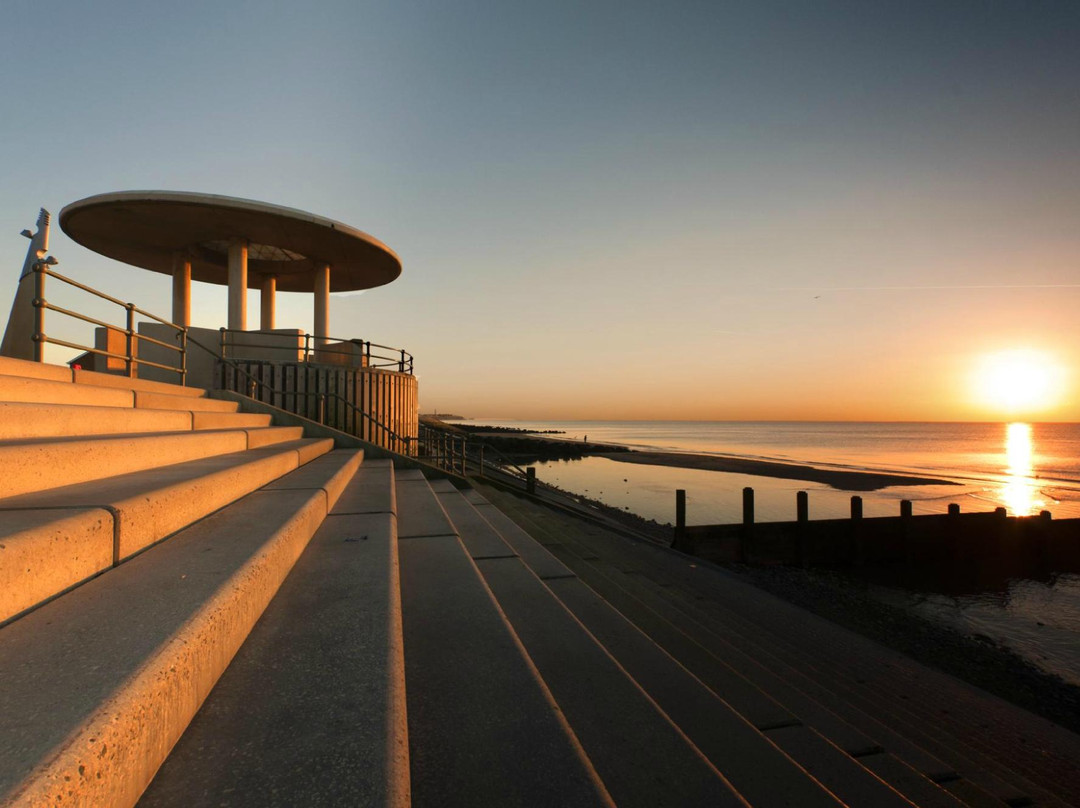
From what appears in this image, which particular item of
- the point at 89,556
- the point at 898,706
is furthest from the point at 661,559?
the point at 89,556

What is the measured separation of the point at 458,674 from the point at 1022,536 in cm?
2194

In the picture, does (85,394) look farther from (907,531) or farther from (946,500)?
(946,500)

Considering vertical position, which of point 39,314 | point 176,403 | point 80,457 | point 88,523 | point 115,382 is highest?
point 39,314

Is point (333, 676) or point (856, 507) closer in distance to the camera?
point (333, 676)

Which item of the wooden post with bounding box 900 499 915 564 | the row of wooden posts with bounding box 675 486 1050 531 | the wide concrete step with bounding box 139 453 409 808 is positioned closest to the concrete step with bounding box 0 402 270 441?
the wide concrete step with bounding box 139 453 409 808

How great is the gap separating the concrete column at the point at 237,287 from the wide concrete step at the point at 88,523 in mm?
11853

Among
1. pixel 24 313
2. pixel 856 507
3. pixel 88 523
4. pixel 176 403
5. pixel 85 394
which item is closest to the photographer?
pixel 88 523

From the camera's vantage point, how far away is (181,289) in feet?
48.4

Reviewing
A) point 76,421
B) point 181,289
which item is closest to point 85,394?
point 76,421

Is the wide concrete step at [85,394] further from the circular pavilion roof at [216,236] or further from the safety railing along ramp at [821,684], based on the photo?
the circular pavilion roof at [216,236]

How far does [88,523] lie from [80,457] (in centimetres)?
117

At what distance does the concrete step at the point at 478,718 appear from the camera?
1661 millimetres

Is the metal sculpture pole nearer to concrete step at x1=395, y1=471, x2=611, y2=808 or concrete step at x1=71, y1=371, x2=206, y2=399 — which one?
concrete step at x1=71, y1=371, x2=206, y2=399

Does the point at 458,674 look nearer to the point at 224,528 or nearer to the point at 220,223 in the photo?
the point at 224,528
